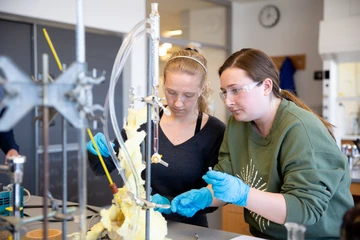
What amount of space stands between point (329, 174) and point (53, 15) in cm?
261

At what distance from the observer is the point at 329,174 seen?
1191mm

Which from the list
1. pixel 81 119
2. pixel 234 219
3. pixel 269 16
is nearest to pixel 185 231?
pixel 81 119

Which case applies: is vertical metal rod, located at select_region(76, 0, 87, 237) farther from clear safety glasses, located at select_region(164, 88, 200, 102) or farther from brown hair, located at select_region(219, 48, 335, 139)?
clear safety glasses, located at select_region(164, 88, 200, 102)

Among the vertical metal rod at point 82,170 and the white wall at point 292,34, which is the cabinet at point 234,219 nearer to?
the white wall at point 292,34

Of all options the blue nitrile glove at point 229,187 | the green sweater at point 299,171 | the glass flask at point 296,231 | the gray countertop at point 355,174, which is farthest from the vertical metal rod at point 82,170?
the gray countertop at point 355,174

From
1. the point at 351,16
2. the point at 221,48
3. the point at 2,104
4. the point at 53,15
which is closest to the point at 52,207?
the point at 2,104

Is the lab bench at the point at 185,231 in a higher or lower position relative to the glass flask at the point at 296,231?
lower

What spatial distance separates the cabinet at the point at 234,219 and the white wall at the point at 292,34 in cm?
231

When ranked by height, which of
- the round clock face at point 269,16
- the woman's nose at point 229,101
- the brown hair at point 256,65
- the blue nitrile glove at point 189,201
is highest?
the round clock face at point 269,16

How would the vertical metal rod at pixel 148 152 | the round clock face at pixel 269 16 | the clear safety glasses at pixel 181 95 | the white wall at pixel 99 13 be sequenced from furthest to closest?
the round clock face at pixel 269 16 < the white wall at pixel 99 13 < the clear safety glasses at pixel 181 95 < the vertical metal rod at pixel 148 152

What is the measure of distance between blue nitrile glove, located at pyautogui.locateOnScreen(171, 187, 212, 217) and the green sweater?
17 cm

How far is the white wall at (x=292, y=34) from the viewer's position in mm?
4828

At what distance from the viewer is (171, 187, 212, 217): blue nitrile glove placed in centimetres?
137

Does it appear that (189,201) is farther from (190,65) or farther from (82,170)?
(82,170)
